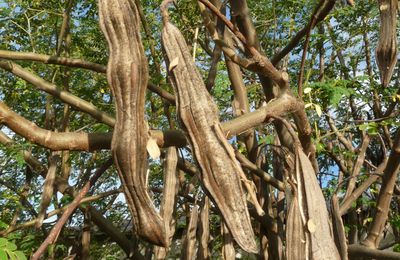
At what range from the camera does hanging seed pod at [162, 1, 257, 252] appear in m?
1.51

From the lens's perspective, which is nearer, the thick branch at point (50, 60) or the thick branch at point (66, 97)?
the thick branch at point (66, 97)

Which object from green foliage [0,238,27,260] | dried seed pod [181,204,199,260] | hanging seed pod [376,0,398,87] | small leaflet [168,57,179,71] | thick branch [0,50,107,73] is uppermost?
thick branch [0,50,107,73]

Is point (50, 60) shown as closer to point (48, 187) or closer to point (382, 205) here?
point (48, 187)

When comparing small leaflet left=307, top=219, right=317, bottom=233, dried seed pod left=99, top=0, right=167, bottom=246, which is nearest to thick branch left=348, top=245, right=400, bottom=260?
small leaflet left=307, top=219, right=317, bottom=233

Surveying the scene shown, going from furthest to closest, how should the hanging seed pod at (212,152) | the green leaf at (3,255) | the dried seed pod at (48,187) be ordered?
the dried seed pod at (48,187) → the green leaf at (3,255) → the hanging seed pod at (212,152)

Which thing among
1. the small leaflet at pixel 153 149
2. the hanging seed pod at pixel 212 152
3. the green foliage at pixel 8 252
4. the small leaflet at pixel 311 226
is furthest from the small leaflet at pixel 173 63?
the green foliage at pixel 8 252

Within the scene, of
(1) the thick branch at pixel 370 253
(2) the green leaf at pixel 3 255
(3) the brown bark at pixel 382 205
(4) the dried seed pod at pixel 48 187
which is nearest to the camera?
(2) the green leaf at pixel 3 255

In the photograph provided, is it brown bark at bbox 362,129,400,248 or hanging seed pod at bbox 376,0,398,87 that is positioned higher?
hanging seed pod at bbox 376,0,398,87

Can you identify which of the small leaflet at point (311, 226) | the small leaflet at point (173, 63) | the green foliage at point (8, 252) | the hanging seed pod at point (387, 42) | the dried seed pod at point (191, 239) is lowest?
the small leaflet at point (311, 226)

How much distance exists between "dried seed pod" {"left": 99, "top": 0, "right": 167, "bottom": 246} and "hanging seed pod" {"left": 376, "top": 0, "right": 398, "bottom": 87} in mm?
923

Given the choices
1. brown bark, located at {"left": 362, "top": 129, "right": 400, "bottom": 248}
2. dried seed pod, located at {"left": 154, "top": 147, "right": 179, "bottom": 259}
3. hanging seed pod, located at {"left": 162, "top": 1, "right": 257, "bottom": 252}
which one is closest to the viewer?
hanging seed pod, located at {"left": 162, "top": 1, "right": 257, "bottom": 252}

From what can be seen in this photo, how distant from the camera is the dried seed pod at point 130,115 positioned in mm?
1564

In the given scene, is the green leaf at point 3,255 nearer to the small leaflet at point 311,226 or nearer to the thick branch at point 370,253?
the small leaflet at point 311,226

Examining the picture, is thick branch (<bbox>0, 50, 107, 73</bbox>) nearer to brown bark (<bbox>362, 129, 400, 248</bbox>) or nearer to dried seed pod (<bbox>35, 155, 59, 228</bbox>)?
dried seed pod (<bbox>35, 155, 59, 228</bbox>)
